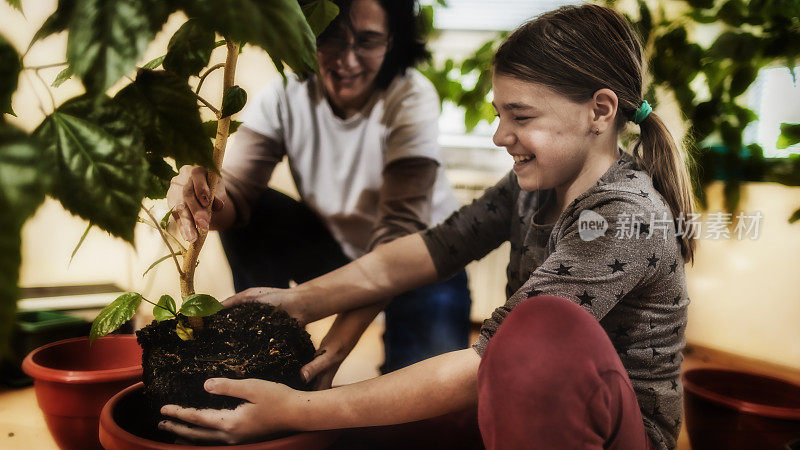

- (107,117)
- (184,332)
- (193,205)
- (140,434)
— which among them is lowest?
(140,434)

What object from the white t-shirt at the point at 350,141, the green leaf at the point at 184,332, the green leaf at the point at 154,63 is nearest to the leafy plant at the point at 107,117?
the green leaf at the point at 154,63

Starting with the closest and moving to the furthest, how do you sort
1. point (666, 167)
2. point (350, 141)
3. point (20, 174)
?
point (20, 174), point (666, 167), point (350, 141)

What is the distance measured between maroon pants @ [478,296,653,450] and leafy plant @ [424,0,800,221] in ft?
1.84

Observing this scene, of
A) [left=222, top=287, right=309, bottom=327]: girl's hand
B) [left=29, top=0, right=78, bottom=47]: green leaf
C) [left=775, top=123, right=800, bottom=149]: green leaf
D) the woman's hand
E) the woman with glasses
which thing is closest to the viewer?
[left=29, top=0, right=78, bottom=47]: green leaf

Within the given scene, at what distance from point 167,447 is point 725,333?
5.03ft

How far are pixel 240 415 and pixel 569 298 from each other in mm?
369

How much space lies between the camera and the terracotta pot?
1.68 ft

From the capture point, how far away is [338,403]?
0.56 metres

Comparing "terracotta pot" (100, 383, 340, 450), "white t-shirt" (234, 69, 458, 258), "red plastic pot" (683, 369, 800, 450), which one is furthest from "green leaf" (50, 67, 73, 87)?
"red plastic pot" (683, 369, 800, 450)

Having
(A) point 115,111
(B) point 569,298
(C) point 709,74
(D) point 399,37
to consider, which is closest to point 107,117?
(A) point 115,111

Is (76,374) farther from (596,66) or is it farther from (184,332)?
(596,66)

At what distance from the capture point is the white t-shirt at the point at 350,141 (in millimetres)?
1060

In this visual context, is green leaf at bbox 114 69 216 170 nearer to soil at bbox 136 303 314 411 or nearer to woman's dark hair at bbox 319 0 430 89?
soil at bbox 136 303 314 411

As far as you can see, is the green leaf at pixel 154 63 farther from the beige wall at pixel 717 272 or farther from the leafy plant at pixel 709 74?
the leafy plant at pixel 709 74
